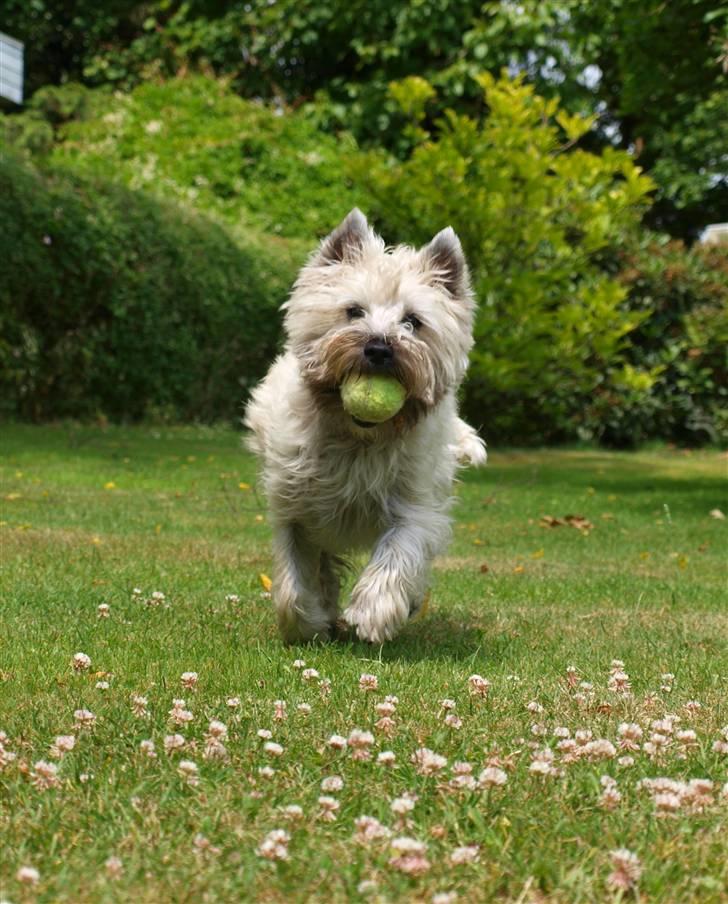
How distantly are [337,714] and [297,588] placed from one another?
146cm

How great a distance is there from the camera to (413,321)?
4.87 metres

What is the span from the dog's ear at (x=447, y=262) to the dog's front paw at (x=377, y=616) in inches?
55.1

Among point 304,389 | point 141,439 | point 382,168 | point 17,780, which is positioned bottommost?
point 141,439

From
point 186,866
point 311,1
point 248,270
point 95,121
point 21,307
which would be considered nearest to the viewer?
point 186,866

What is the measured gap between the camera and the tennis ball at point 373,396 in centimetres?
464

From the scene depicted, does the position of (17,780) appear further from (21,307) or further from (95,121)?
(95,121)

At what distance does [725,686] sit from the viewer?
170 inches

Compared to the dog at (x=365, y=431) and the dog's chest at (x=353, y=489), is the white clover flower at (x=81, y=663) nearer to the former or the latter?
the dog at (x=365, y=431)

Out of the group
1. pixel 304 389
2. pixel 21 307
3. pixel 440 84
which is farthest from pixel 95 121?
pixel 304 389

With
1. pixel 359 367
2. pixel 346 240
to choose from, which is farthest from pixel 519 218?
pixel 359 367

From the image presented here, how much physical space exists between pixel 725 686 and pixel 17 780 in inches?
101

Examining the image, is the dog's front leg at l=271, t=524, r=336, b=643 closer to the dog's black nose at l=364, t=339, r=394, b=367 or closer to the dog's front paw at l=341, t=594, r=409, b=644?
the dog's front paw at l=341, t=594, r=409, b=644

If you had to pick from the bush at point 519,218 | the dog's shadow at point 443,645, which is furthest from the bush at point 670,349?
the dog's shadow at point 443,645

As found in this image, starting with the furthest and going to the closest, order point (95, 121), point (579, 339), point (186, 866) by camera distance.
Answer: point (95, 121) → point (579, 339) → point (186, 866)
